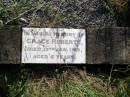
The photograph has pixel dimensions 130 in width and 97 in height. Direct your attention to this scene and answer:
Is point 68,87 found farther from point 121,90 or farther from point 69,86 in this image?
point 121,90

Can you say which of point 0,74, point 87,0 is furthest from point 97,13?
point 0,74

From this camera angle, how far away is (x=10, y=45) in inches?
177

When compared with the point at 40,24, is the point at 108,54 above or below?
below

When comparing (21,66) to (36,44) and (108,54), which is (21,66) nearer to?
(36,44)

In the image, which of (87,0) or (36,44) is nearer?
(36,44)

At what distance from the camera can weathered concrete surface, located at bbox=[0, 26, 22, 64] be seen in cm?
448

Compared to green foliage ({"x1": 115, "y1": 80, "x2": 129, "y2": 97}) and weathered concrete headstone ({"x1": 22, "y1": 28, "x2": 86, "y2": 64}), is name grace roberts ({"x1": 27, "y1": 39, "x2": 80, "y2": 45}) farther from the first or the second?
green foliage ({"x1": 115, "y1": 80, "x2": 129, "y2": 97})

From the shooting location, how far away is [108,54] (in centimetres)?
454

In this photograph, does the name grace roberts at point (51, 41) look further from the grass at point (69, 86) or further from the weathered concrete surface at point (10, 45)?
the grass at point (69, 86)

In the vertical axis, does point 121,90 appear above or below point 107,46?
below

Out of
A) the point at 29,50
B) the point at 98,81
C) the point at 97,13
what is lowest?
the point at 98,81

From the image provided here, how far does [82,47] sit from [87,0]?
1.94 ft

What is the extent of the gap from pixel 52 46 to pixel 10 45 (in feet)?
1.32

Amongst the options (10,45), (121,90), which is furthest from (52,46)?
(121,90)
